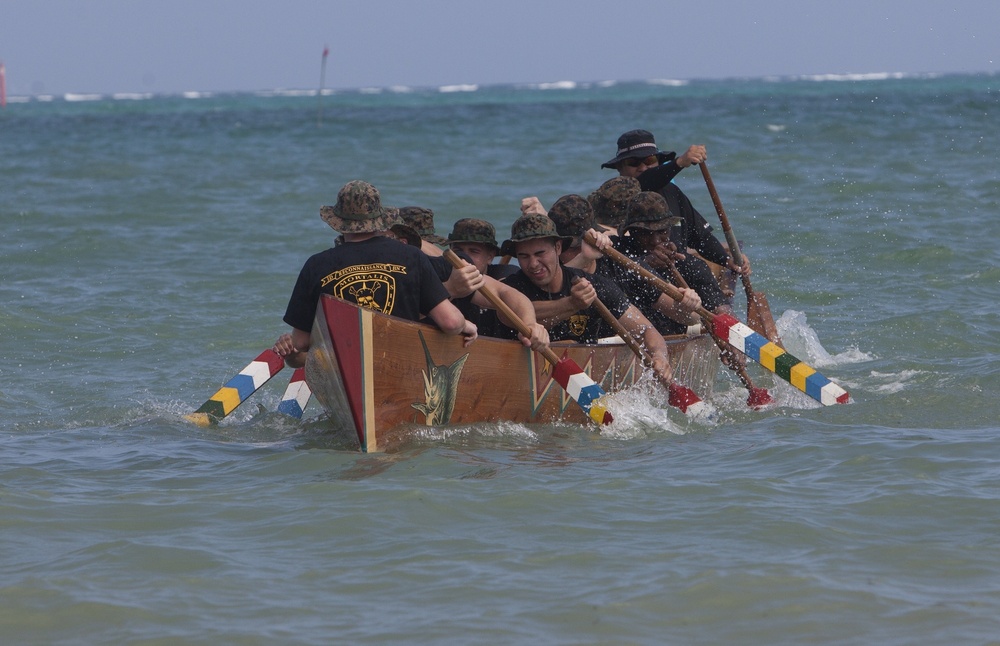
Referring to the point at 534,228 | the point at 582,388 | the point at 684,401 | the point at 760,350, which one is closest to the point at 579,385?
the point at 582,388

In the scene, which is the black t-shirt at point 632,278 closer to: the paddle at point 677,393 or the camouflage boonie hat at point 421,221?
the paddle at point 677,393

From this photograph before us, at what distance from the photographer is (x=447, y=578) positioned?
5473 millimetres

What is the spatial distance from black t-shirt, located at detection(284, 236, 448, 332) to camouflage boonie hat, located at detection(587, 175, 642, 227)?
2440mm

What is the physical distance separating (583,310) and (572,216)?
598mm

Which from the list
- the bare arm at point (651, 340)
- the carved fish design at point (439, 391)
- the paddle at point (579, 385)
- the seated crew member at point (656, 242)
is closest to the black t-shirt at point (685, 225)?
the seated crew member at point (656, 242)

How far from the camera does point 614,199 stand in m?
9.24

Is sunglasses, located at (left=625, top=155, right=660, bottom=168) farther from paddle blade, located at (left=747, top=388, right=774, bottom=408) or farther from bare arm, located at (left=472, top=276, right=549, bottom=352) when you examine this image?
bare arm, located at (left=472, top=276, right=549, bottom=352)

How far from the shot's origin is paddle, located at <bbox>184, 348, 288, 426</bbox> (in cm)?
853

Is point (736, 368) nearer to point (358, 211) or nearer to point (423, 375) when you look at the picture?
point (423, 375)

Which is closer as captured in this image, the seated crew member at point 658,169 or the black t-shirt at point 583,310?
the black t-shirt at point 583,310

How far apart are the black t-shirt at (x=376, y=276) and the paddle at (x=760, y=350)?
1.53 meters

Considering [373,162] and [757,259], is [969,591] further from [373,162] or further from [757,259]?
[373,162]

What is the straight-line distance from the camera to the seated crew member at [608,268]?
8266mm

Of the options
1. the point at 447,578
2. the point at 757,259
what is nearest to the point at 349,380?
the point at 447,578
